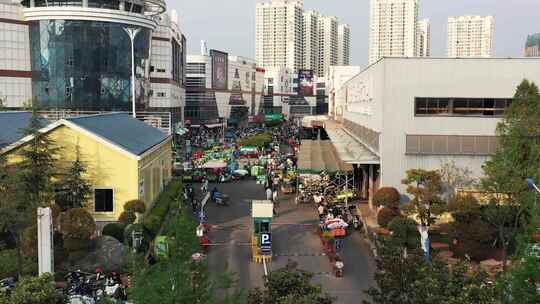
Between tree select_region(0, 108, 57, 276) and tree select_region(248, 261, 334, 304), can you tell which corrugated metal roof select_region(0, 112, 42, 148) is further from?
tree select_region(248, 261, 334, 304)

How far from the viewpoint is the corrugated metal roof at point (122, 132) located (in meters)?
27.1

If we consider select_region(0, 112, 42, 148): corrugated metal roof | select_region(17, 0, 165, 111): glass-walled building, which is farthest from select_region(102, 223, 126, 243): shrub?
select_region(17, 0, 165, 111): glass-walled building

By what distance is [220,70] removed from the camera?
11538 centimetres

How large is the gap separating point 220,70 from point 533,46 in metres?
82.8

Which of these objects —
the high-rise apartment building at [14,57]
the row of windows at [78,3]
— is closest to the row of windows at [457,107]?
the row of windows at [78,3]

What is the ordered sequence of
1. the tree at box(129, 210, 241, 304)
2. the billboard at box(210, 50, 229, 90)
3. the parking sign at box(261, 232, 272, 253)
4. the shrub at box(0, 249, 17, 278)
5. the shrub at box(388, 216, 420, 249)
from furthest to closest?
the billboard at box(210, 50, 229, 90) → the parking sign at box(261, 232, 272, 253) → the shrub at box(388, 216, 420, 249) → the shrub at box(0, 249, 17, 278) → the tree at box(129, 210, 241, 304)

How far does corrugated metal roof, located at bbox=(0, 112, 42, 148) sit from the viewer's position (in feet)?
85.9

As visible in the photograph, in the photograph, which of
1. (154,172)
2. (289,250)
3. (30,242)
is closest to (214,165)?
(154,172)

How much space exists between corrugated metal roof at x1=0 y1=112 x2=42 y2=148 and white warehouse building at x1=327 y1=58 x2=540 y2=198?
17.2 metres

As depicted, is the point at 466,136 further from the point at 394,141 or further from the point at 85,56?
the point at 85,56

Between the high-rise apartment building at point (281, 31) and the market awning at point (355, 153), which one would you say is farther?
the high-rise apartment building at point (281, 31)

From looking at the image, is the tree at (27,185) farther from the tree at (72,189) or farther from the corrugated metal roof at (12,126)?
the corrugated metal roof at (12,126)

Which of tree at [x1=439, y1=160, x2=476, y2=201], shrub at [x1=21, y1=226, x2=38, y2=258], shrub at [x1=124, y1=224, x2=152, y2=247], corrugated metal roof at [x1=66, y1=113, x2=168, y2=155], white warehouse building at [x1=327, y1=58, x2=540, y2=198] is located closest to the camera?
shrub at [x1=21, y1=226, x2=38, y2=258]

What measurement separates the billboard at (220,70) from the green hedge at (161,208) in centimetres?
7371
